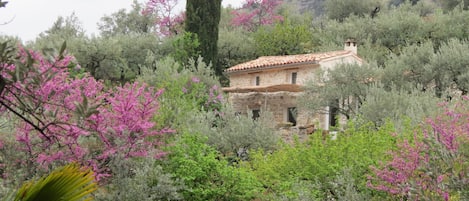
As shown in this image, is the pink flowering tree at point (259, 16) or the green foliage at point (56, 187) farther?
the pink flowering tree at point (259, 16)

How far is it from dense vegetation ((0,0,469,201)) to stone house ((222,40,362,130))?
2.07 metres

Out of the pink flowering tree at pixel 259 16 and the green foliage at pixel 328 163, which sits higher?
the pink flowering tree at pixel 259 16

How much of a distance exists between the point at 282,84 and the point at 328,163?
1405cm

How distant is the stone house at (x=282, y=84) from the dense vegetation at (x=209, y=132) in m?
2.07

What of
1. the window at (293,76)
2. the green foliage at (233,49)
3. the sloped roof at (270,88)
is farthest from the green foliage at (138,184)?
the green foliage at (233,49)

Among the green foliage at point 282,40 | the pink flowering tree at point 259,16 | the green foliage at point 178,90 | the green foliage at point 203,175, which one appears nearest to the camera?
the green foliage at point 203,175

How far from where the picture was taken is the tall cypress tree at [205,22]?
2562cm

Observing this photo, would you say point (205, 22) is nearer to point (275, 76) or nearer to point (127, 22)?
point (275, 76)

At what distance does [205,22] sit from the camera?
2588 centimetres

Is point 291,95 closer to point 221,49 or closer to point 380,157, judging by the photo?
point 221,49

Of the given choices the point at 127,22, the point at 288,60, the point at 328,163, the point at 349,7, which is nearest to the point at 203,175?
the point at 328,163

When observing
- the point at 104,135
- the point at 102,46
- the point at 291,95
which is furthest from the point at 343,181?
the point at 102,46

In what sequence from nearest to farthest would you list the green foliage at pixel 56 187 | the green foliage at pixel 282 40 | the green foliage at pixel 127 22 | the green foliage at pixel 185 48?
the green foliage at pixel 56 187 < the green foliage at pixel 185 48 < the green foliage at pixel 282 40 < the green foliage at pixel 127 22

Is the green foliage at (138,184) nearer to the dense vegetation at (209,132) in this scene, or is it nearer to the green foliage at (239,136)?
the dense vegetation at (209,132)
